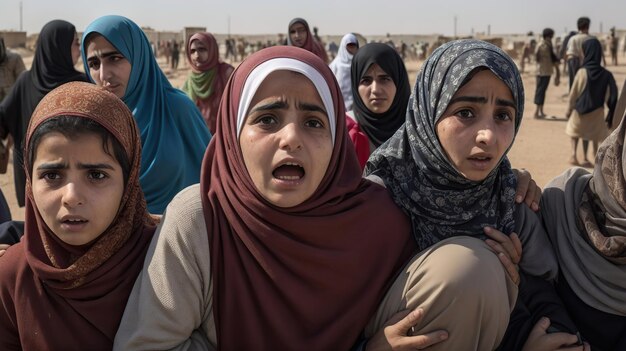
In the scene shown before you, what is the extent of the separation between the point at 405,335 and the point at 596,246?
0.73m

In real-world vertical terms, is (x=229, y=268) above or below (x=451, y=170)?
below

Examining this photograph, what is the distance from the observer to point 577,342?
1.96 metres

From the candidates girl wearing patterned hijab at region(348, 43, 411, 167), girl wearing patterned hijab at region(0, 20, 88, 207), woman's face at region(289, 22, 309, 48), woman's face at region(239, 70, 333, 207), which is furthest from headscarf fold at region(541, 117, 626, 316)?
woman's face at region(289, 22, 309, 48)

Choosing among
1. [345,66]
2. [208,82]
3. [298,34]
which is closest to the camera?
[208,82]

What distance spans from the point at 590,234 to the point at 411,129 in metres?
0.68

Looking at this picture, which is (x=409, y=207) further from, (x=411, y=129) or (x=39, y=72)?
(x=39, y=72)

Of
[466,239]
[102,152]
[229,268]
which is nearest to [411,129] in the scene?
[466,239]

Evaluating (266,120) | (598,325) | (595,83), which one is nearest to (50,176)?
(266,120)

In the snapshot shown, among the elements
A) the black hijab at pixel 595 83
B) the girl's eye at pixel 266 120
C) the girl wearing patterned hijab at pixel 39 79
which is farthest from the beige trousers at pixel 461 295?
the black hijab at pixel 595 83

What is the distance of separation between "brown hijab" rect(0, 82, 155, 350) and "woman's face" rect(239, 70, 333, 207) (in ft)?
1.50

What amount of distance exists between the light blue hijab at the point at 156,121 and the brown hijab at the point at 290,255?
56.7 inches

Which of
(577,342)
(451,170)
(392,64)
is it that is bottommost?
(577,342)

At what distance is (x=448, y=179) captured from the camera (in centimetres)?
208

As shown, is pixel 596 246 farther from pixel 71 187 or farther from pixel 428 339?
pixel 71 187
